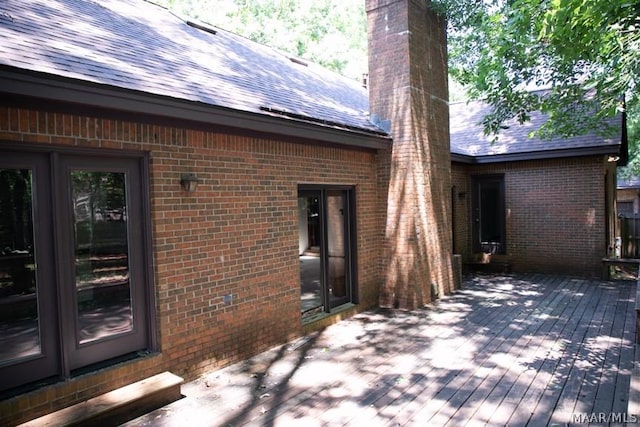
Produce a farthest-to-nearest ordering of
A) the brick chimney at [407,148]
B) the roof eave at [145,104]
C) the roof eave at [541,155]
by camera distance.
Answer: the roof eave at [541,155] < the brick chimney at [407,148] < the roof eave at [145,104]

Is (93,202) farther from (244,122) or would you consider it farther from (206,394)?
(206,394)

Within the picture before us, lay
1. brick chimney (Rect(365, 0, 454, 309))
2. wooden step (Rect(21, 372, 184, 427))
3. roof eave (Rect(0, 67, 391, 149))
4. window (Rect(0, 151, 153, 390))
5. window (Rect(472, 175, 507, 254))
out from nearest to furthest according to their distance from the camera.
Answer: roof eave (Rect(0, 67, 391, 149)) → wooden step (Rect(21, 372, 184, 427)) → window (Rect(0, 151, 153, 390)) → brick chimney (Rect(365, 0, 454, 309)) → window (Rect(472, 175, 507, 254))

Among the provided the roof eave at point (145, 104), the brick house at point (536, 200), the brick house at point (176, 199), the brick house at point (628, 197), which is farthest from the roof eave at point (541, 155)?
the brick house at point (628, 197)

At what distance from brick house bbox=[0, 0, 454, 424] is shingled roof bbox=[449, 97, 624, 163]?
11.4 feet

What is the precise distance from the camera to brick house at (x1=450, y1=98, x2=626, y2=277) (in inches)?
388

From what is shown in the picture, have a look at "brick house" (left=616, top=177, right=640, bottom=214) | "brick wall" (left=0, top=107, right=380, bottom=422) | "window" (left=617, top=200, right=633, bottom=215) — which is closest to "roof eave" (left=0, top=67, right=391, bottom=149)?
"brick wall" (left=0, top=107, right=380, bottom=422)

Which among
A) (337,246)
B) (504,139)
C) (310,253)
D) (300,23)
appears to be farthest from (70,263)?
(300,23)

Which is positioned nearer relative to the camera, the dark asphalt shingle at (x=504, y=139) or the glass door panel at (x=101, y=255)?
the glass door panel at (x=101, y=255)

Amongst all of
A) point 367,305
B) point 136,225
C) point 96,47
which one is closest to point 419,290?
point 367,305

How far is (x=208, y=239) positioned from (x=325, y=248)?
227 centimetres

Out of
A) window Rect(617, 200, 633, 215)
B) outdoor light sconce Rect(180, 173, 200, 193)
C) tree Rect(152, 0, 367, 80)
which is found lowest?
window Rect(617, 200, 633, 215)

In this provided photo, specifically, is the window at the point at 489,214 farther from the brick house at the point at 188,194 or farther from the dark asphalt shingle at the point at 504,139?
the brick house at the point at 188,194

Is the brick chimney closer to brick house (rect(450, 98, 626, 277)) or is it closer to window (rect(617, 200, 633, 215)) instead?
brick house (rect(450, 98, 626, 277))

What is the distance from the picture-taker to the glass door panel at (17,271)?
10.9 feet
